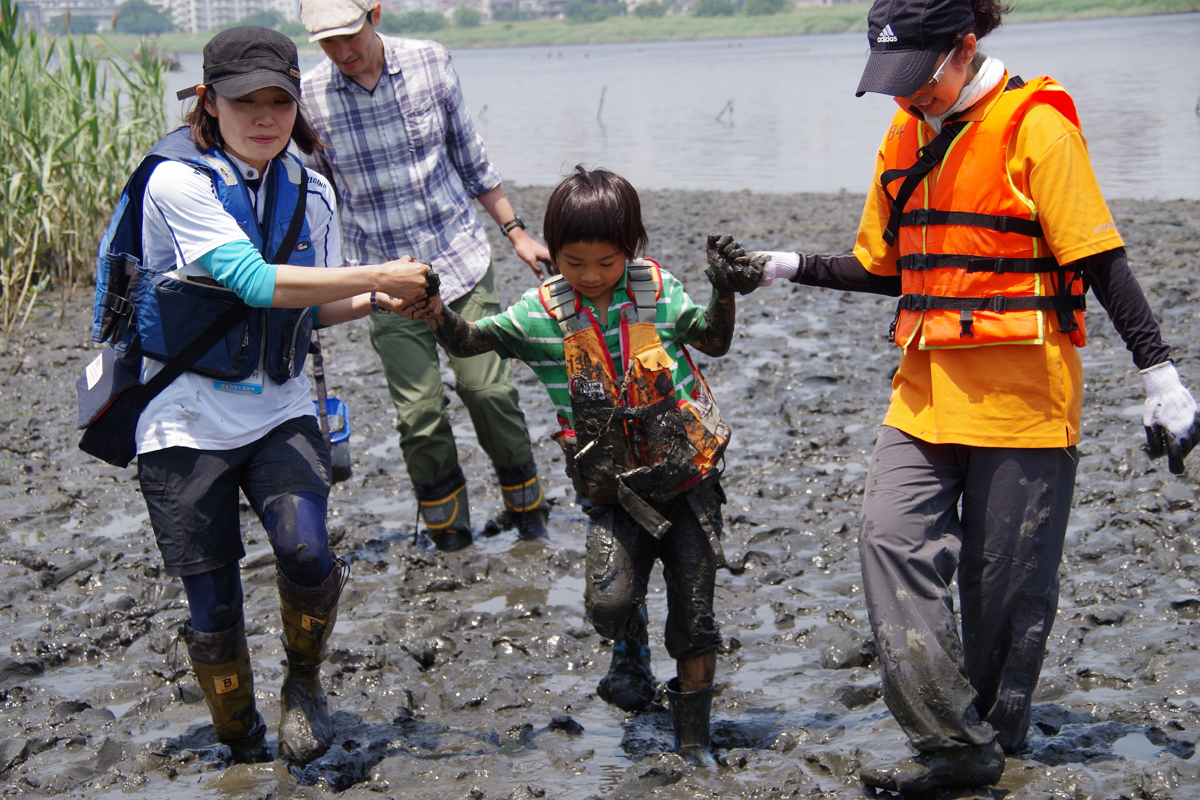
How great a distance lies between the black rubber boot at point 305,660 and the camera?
11.8ft

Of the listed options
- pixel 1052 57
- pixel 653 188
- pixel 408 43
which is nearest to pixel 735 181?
pixel 653 188

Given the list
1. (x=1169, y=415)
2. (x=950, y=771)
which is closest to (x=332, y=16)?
(x=1169, y=415)

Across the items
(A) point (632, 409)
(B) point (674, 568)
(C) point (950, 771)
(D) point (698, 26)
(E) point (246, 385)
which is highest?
(D) point (698, 26)

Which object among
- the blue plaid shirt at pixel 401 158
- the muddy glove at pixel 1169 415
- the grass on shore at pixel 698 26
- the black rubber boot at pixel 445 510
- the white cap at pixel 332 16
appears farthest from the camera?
the grass on shore at pixel 698 26

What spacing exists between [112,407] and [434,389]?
216 cm

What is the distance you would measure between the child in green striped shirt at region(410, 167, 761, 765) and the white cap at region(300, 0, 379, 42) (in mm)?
1837

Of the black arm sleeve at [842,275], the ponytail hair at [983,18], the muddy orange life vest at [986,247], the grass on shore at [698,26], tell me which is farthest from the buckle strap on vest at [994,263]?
the grass on shore at [698,26]

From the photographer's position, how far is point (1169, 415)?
303cm

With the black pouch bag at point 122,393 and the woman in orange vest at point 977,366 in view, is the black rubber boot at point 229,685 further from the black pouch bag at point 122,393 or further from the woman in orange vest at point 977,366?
the woman in orange vest at point 977,366

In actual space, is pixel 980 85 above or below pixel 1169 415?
above

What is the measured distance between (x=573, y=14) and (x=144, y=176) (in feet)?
495

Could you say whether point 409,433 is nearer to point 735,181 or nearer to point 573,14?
point 735,181

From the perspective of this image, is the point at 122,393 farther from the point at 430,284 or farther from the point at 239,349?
the point at 430,284

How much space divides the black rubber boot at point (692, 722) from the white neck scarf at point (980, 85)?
1868 millimetres
